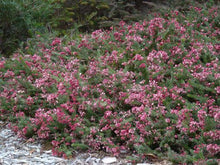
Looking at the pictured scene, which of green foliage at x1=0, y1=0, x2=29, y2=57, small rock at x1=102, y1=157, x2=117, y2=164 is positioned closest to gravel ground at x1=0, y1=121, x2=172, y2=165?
small rock at x1=102, y1=157, x2=117, y2=164

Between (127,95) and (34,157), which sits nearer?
(34,157)

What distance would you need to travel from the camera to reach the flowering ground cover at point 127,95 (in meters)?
3.41

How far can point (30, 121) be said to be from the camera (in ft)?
13.9

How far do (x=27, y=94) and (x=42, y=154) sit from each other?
1228mm

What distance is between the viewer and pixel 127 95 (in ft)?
12.9

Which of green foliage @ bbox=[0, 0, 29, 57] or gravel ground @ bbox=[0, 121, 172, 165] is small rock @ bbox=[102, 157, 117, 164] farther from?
green foliage @ bbox=[0, 0, 29, 57]

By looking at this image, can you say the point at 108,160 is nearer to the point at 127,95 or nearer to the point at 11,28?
the point at 127,95

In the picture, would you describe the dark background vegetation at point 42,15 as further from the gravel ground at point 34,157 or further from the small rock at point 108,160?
the small rock at point 108,160

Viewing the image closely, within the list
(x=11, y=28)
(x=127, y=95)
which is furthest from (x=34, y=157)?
(x=11, y=28)

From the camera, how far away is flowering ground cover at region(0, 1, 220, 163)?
3406mm

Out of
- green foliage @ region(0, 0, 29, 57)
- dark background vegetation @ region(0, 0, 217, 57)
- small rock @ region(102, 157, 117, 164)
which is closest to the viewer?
small rock @ region(102, 157, 117, 164)

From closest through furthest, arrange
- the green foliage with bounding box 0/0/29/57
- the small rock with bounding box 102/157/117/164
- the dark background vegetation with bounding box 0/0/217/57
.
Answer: the small rock with bounding box 102/157/117/164, the green foliage with bounding box 0/0/29/57, the dark background vegetation with bounding box 0/0/217/57

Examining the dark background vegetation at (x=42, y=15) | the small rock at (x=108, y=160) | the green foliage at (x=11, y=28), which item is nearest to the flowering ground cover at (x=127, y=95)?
the small rock at (x=108, y=160)

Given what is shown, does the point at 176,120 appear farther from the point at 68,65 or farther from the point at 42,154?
the point at 68,65
